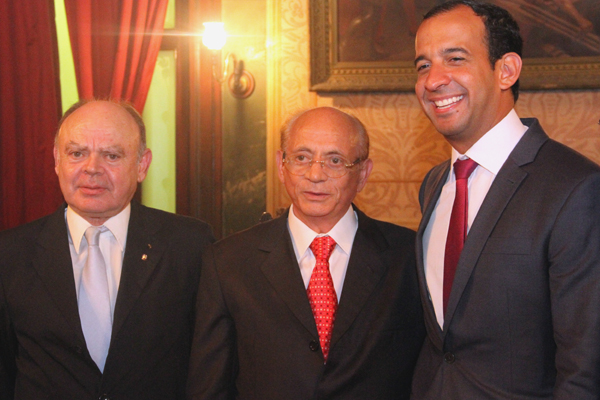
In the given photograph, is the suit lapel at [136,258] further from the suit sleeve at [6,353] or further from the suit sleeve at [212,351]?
the suit sleeve at [6,353]

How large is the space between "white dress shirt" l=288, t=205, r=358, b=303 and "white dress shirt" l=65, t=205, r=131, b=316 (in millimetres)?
610

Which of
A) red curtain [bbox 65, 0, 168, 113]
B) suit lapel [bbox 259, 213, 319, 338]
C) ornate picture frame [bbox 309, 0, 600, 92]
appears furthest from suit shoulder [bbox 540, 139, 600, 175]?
red curtain [bbox 65, 0, 168, 113]

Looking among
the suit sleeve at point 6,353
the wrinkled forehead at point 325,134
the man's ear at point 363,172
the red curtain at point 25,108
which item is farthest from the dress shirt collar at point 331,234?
the red curtain at point 25,108

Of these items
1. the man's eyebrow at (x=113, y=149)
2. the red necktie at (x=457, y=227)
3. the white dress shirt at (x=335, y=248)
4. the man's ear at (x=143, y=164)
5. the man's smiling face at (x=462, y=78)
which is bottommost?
the white dress shirt at (x=335, y=248)

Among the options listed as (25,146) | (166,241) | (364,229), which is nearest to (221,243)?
(166,241)

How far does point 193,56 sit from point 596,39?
2.92 m

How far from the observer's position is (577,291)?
1361mm

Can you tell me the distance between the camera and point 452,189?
1.78 metres

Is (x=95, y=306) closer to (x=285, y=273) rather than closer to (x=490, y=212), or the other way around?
(x=285, y=273)

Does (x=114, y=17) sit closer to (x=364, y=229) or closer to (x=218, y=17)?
(x=218, y=17)

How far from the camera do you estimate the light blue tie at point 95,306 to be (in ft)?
6.29

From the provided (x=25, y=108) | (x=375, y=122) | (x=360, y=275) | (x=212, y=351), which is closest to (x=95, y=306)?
(x=212, y=351)

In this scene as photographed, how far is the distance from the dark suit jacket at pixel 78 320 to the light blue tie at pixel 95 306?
1.8 inches

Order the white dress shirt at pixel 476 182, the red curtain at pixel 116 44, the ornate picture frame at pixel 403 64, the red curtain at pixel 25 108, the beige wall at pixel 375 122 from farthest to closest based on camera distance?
1. the beige wall at pixel 375 122
2. the red curtain at pixel 116 44
3. the ornate picture frame at pixel 403 64
4. the red curtain at pixel 25 108
5. the white dress shirt at pixel 476 182
